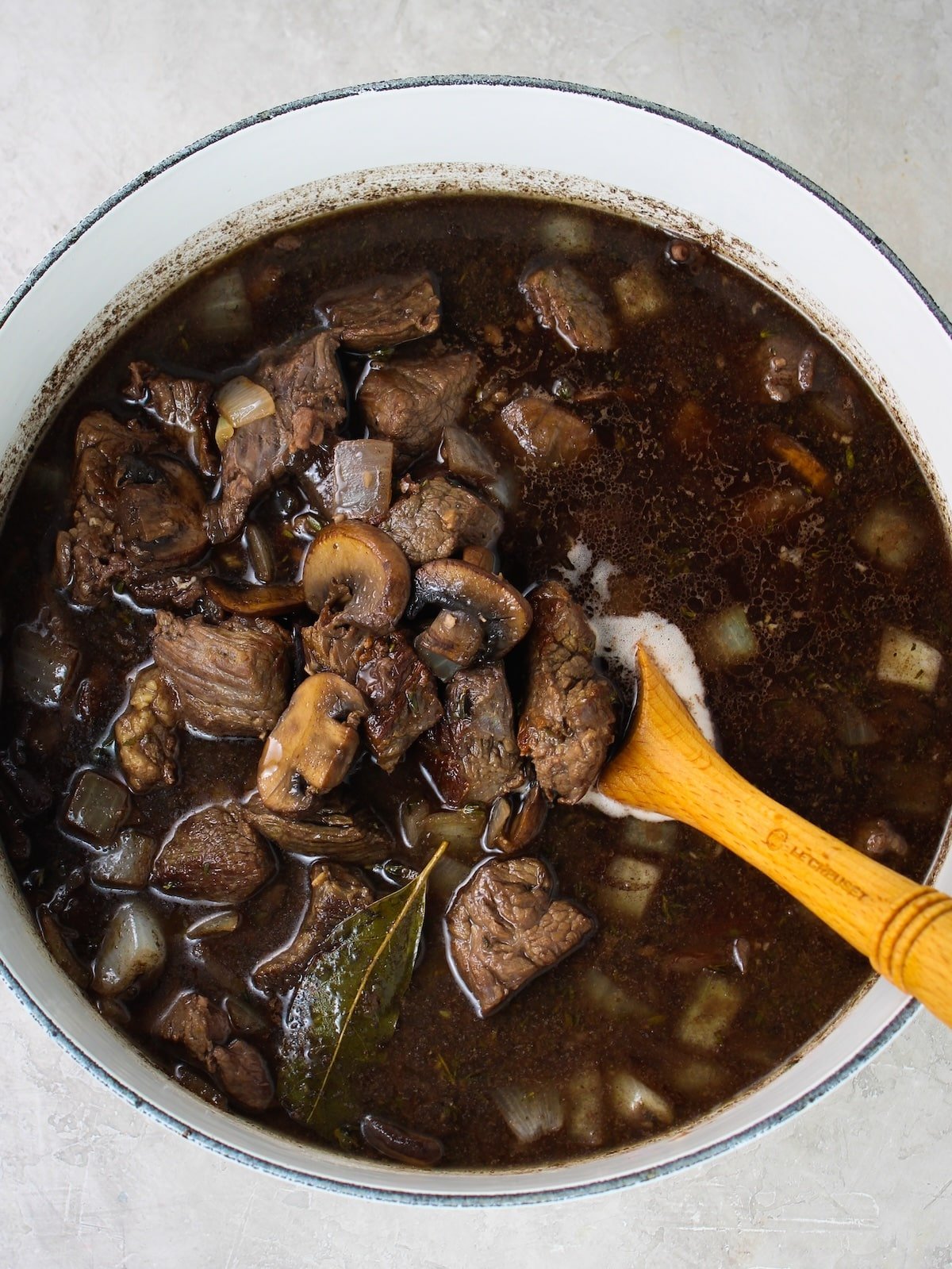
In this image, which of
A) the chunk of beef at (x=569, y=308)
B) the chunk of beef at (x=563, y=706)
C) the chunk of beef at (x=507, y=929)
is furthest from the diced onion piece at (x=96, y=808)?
the chunk of beef at (x=569, y=308)

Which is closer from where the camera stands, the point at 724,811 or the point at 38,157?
the point at 724,811

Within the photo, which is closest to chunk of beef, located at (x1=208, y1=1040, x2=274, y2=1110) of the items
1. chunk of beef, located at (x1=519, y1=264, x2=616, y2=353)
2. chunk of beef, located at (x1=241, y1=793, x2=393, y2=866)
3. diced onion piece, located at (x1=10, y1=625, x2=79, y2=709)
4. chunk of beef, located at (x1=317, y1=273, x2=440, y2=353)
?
chunk of beef, located at (x1=241, y1=793, x2=393, y2=866)

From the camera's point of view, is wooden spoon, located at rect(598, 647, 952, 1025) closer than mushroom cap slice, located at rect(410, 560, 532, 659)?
Yes

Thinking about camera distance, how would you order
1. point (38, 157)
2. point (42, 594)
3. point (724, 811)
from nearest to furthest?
point (724, 811) < point (42, 594) < point (38, 157)

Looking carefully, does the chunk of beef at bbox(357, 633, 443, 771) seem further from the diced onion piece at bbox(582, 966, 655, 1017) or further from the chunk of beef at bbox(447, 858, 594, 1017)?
the diced onion piece at bbox(582, 966, 655, 1017)

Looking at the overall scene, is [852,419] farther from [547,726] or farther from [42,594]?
[42,594]

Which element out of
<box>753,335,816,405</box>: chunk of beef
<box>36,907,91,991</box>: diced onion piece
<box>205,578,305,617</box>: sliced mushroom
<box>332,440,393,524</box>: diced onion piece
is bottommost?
<box>36,907,91,991</box>: diced onion piece

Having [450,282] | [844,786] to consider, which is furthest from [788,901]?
[450,282]
